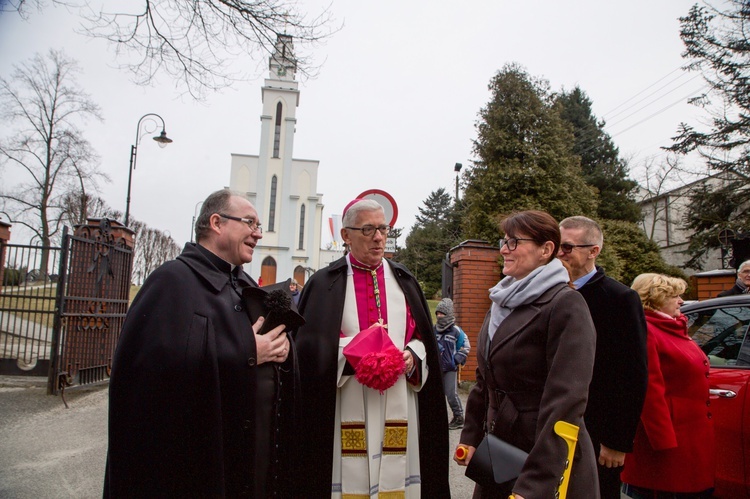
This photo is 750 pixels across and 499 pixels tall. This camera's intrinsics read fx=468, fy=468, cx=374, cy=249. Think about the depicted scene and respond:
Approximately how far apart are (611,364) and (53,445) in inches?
235

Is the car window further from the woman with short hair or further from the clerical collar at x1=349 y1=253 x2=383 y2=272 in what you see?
the clerical collar at x1=349 y1=253 x2=383 y2=272

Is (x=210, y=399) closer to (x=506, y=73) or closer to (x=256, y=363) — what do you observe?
(x=256, y=363)

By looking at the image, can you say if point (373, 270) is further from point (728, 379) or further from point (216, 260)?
point (728, 379)

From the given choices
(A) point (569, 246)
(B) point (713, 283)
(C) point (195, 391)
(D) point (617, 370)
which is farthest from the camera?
(B) point (713, 283)

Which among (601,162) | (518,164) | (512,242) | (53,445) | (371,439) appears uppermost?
(601,162)

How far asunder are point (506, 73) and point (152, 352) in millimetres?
11883

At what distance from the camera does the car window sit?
365cm

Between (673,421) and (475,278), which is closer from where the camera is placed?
(673,421)

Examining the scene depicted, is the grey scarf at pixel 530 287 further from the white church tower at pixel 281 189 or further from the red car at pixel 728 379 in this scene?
the white church tower at pixel 281 189

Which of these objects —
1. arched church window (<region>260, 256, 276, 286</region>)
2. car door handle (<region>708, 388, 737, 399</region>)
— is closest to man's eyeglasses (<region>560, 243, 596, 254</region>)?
car door handle (<region>708, 388, 737, 399</region>)

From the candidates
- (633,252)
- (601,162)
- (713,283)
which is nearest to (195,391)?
(713,283)

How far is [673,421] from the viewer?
9.92ft

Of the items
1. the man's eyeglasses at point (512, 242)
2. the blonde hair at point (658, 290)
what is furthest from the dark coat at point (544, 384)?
the blonde hair at point (658, 290)

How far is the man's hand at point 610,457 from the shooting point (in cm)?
251
